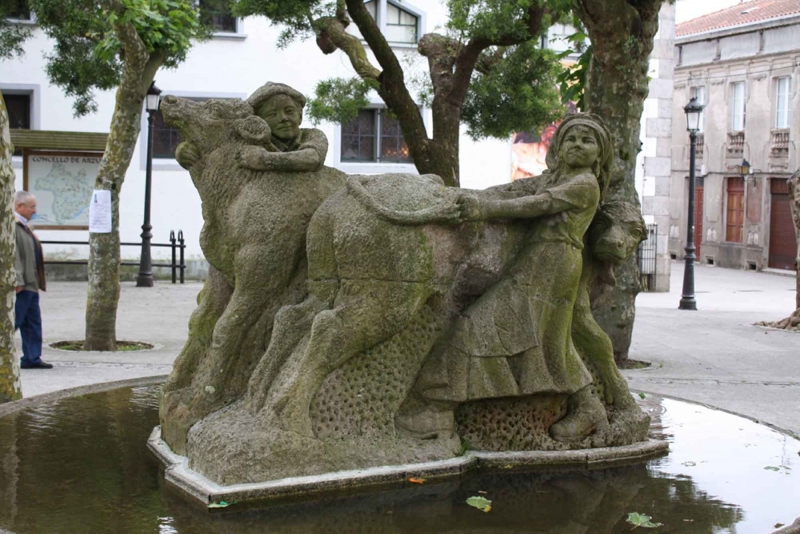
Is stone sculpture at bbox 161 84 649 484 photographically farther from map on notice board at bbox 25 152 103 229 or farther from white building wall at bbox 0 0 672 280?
white building wall at bbox 0 0 672 280

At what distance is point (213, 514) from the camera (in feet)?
15.6

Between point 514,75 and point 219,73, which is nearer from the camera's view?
point 514,75

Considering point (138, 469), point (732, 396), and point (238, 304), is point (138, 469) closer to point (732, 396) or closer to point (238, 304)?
point (238, 304)

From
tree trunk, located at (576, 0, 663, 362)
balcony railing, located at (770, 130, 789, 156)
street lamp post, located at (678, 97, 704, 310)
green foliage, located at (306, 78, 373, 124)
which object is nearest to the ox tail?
tree trunk, located at (576, 0, 663, 362)

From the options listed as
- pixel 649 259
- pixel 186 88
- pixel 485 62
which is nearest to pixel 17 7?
pixel 485 62

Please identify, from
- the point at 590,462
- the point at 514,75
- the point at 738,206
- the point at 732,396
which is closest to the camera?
the point at 590,462

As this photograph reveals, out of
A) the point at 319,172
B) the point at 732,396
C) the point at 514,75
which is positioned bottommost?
the point at 732,396

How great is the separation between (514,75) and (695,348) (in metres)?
4.48

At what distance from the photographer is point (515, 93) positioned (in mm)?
14875

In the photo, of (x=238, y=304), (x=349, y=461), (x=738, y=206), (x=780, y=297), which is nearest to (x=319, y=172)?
(x=238, y=304)

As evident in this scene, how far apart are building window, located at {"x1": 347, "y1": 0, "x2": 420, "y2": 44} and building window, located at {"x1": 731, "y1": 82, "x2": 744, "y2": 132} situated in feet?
45.1

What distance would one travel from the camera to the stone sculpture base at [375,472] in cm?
495

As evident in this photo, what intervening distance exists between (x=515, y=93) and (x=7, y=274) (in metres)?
8.95

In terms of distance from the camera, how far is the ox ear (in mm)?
5832
